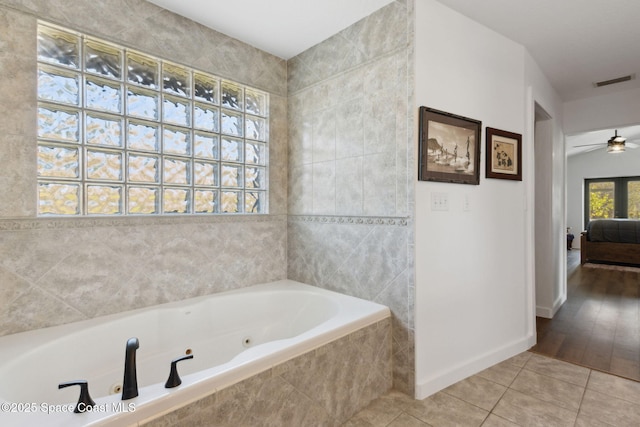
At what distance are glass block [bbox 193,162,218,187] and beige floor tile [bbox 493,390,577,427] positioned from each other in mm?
2322

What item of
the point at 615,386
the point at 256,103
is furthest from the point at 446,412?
the point at 256,103

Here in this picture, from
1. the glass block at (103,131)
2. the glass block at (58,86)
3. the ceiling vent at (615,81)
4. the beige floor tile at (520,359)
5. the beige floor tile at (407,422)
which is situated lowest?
the beige floor tile at (407,422)

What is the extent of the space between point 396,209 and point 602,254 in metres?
6.09

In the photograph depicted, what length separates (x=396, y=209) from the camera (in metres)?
1.98

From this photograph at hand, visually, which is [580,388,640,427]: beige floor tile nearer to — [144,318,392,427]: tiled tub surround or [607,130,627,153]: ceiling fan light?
[144,318,392,427]: tiled tub surround

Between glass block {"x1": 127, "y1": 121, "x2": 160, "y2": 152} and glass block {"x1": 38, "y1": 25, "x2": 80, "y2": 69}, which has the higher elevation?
glass block {"x1": 38, "y1": 25, "x2": 80, "y2": 69}

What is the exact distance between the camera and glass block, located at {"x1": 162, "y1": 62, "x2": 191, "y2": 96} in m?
2.13

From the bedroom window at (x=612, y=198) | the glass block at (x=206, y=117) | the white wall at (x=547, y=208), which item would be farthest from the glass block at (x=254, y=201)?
the bedroom window at (x=612, y=198)

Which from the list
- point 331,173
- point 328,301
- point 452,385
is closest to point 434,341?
point 452,385

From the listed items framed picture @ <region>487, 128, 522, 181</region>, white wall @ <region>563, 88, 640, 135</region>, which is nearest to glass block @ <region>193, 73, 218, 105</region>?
framed picture @ <region>487, 128, 522, 181</region>

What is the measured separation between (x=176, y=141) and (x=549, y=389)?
2900mm

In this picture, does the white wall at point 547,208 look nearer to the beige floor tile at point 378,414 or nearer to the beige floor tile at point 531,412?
the beige floor tile at point 531,412

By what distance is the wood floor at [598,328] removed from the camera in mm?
2330

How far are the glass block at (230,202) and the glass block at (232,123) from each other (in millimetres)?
474
